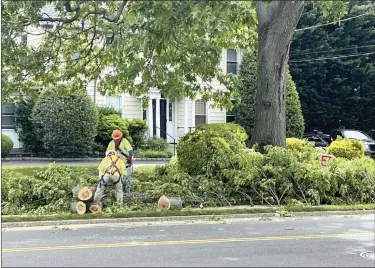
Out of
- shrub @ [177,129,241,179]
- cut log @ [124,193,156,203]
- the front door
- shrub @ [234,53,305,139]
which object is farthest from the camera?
the front door

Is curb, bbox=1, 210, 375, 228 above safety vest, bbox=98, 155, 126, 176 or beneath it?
beneath

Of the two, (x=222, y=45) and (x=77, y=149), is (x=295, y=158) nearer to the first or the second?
(x=222, y=45)

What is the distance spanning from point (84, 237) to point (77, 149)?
47.6ft

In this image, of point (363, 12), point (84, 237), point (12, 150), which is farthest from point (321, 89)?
point (84, 237)

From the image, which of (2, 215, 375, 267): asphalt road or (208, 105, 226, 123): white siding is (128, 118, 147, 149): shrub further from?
(2, 215, 375, 267): asphalt road

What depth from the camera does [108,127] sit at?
25.2 meters

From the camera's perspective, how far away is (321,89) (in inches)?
1308

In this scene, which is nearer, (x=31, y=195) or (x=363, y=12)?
(x=31, y=195)

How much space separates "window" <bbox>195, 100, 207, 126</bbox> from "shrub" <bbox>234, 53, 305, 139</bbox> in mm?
2088

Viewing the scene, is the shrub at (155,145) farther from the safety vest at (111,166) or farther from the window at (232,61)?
the safety vest at (111,166)

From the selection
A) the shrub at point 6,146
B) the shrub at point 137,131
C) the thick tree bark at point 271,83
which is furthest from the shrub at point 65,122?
the thick tree bark at point 271,83

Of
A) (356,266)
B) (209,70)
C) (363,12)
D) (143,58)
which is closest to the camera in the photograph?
(356,266)

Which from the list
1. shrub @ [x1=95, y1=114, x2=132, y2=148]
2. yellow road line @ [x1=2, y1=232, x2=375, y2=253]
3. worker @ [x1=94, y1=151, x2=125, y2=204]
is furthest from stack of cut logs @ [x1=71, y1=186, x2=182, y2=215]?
shrub @ [x1=95, y1=114, x2=132, y2=148]

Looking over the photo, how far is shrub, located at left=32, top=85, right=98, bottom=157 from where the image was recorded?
22.8 meters
